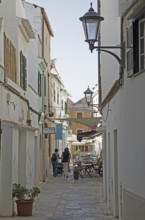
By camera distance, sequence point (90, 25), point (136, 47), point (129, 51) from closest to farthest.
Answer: point (136, 47), point (129, 51), point (90, 25)

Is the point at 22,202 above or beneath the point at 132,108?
beneath

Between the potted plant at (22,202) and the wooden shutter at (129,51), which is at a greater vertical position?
the wooden shutter at (129,51)

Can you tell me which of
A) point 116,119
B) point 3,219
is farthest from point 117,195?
point 3,219

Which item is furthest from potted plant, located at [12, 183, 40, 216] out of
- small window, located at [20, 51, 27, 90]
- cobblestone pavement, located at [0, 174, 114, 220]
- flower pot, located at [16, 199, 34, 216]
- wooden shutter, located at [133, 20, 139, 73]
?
wooden shutter, located at [133, 20, 139, 73]

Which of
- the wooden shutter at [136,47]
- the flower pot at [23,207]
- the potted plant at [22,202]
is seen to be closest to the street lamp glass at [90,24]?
the wooden shutter at [136,47]

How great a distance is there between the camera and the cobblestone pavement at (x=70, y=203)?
1625 cm

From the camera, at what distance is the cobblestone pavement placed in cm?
1625

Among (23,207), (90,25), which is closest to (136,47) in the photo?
(90,25)

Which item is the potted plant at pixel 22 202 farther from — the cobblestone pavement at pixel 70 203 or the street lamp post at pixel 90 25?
the street lamp post at pixel 90 25

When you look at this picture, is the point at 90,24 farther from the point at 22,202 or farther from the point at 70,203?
the point at 70,203

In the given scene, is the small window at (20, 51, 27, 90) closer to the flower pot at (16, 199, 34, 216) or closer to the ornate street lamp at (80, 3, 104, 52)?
the flower pot at (16, 199, 34, 216)

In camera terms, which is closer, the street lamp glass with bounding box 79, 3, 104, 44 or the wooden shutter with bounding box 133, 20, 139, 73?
the wooden shutter with bounding box 133, 20, 139, 73

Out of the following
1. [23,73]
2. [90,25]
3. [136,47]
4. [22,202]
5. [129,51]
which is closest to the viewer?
[136,47]

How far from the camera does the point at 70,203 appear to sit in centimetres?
2012
